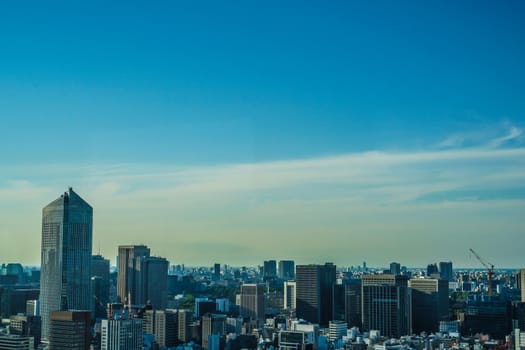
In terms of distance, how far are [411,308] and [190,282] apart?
1312 cm

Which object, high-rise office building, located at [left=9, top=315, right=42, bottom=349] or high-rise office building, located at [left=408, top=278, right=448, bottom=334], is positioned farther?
high-rise office building, located at [left=408, top=278, right=448, bottom=334]

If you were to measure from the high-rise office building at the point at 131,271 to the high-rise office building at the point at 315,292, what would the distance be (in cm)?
551

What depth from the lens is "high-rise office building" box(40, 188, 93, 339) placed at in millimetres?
21406

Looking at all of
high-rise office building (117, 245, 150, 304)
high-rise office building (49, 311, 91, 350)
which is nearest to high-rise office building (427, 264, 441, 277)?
high-rise office building (117, 245, 150, 304)

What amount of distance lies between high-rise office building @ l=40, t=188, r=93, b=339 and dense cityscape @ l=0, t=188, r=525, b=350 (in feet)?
0.09

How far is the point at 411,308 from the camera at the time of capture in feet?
76.2

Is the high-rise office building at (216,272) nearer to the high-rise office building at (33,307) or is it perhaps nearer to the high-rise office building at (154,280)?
the high-rise office building at (154,280)

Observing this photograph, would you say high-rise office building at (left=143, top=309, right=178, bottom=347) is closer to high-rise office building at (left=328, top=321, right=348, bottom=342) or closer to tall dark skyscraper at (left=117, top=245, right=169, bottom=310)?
high-rise office building at (left=328, top=321, right=348, bottom=342)

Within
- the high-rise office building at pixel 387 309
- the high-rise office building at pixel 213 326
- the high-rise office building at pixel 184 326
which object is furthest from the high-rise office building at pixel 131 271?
the high-rise office building at pixel 387 309

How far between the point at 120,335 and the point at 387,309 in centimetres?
983

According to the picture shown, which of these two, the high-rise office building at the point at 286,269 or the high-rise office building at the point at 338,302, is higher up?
the high-rise office building at the point at 286,269

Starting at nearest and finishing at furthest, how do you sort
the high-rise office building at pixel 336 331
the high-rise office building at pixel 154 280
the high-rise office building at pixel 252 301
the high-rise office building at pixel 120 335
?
the high-rise office building at pixel 120 335 → the high-rise office building at pixel 336 331 → the high-rise office building at pixel 252 301 → the high-rise office building at pixel 154 280

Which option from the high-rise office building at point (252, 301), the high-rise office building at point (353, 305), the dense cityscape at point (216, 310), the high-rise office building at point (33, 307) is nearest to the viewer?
the dense cityscape at point (216, 310)

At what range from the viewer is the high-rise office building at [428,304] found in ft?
74.5
